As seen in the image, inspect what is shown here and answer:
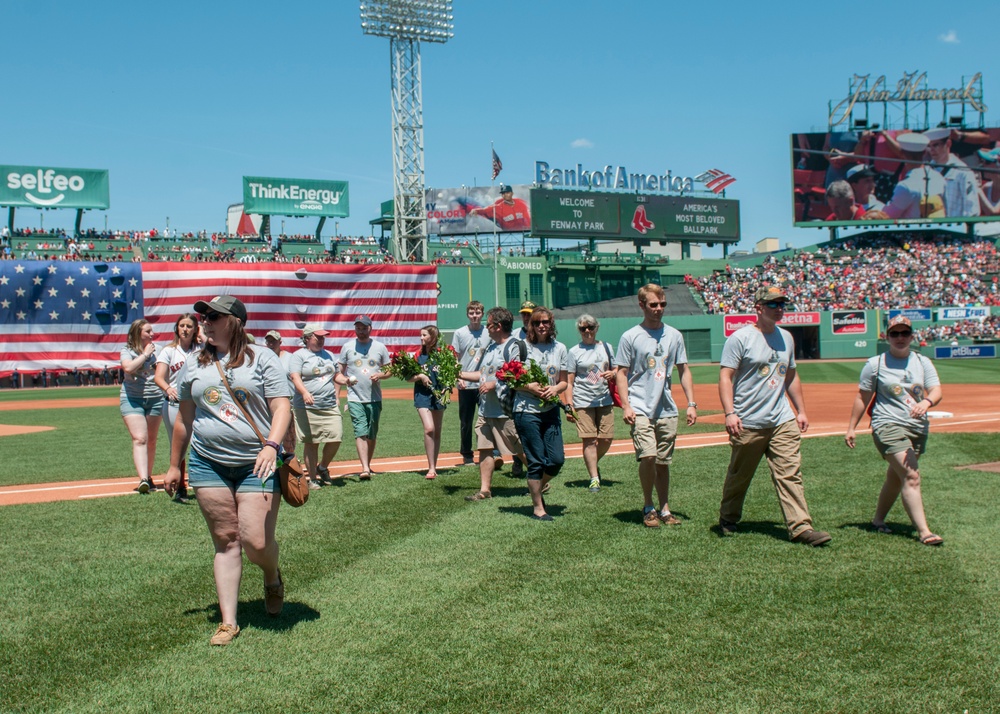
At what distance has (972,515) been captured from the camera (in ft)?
25.3

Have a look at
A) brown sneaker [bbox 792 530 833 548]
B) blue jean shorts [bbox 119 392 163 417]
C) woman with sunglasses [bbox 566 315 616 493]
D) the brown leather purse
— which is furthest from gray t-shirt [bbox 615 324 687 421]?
blue jean shorts [bbox 119 392 163 417]

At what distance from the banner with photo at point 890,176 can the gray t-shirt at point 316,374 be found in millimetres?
53451

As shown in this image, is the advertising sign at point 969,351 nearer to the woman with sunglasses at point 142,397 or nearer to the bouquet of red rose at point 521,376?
the bouquet of red rose at point 521,376

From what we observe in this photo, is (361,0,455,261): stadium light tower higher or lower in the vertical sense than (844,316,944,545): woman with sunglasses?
higher

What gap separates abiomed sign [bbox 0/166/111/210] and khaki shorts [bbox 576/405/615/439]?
46216mm

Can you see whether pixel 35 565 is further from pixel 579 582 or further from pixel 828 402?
pixel 828 402

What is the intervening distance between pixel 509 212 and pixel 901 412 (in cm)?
5420

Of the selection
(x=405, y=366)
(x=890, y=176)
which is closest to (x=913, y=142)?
(x=890, y=176)

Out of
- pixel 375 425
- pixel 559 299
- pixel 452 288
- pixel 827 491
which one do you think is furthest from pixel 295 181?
pixel 827 491

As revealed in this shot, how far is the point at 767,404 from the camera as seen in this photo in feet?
22.7

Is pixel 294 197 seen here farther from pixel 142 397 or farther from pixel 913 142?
pixel 142 397

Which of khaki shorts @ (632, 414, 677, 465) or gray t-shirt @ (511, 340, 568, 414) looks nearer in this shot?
khaki shorts @ (632, 414, 677, 465)

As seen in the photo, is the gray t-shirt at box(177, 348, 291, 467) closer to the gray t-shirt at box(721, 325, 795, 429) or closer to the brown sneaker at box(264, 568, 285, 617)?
the brown sneaker at box(264, 568, 285, 617)

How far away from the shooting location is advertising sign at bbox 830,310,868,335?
163 feet
